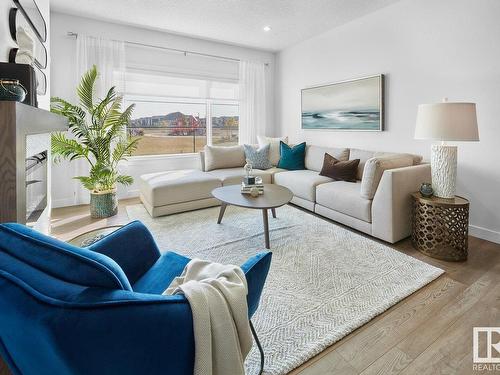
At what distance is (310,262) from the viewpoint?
2354 mm

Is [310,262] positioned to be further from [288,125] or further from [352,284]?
[288,125]

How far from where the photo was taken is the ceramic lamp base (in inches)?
94.3

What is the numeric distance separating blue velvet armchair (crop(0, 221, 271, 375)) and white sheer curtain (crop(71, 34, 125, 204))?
12.4ft

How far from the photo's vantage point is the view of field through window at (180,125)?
4605 mm

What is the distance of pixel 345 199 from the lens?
3020 mm

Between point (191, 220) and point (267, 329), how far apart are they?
200cm

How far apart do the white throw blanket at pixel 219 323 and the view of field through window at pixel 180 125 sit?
13.0 feet

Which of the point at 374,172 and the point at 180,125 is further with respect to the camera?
the point at 180,125

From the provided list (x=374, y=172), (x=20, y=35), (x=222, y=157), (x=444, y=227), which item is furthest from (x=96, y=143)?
(x=444, y=227)

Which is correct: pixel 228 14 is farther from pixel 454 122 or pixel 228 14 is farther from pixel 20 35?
pixel 454 122

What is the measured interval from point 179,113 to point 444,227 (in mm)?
4117

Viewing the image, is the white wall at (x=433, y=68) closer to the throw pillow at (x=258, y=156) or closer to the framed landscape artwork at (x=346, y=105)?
the framed landscape artwork at (x=346, y=105)

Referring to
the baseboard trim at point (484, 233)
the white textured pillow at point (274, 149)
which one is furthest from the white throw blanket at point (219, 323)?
the white textured pillow at point (274, 149)

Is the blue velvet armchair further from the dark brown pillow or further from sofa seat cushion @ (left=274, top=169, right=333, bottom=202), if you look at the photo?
the dark brown pillow
